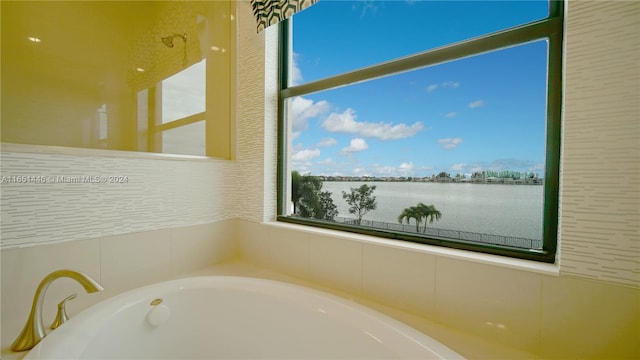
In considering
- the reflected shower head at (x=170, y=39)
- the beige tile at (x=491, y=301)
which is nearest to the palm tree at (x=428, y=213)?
the beige tile at (x=491, y=301)

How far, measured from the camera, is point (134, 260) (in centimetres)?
133

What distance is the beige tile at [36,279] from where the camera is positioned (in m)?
1.01

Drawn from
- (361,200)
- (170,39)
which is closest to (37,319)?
(361,200)

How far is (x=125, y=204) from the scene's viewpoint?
4.26 feet

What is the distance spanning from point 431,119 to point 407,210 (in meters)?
0.43

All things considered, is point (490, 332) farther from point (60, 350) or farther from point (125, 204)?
point (125, 204)

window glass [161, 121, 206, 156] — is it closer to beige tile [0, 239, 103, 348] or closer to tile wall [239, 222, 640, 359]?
beige tile [0, 239, 103, 348]

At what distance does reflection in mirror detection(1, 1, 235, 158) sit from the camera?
4.50 feet

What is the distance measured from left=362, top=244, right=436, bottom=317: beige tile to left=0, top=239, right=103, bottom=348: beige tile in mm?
1179

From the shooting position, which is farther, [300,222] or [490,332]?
[300,222]

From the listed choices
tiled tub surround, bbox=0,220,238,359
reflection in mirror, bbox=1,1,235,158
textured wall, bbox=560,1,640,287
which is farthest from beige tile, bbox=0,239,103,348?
textured wall, bbox=560,1,640,287

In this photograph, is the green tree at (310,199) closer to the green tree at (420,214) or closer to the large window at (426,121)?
the large window at (426,121)

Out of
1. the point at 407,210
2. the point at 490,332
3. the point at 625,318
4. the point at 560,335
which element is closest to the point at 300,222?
the point at 407,210

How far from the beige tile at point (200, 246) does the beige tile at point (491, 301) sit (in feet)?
4.18
